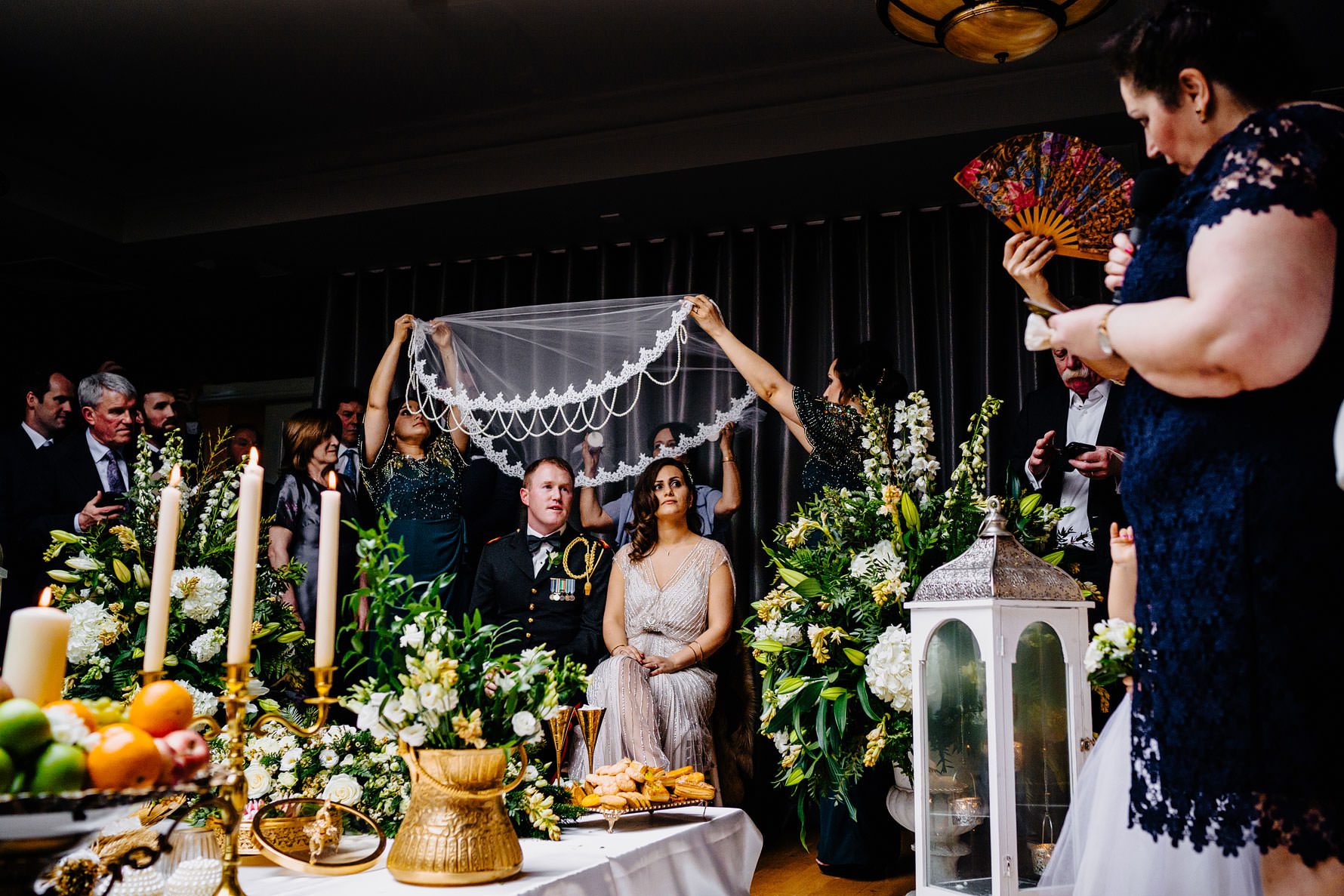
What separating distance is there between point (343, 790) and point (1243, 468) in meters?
1.22

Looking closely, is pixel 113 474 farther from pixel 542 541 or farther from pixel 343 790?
pixel 343 790

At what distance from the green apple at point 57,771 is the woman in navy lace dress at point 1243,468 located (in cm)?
99

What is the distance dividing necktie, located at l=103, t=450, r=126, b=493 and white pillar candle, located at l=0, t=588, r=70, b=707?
389 centimetres

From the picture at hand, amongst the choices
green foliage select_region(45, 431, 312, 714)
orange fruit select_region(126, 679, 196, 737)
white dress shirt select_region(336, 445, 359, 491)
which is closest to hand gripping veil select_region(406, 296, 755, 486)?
white dress shirt select_region(336, 445, 359, 491)

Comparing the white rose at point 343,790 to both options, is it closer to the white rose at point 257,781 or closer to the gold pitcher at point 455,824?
the white rose at point 257,781

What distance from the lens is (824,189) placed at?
4934 mm

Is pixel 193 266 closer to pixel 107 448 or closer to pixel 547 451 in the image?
pixel 107 448

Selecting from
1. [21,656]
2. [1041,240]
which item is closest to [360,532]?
[21,656]

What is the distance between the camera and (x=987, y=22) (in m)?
2.92

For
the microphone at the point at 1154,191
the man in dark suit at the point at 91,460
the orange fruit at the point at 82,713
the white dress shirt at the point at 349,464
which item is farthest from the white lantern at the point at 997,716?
the man in dark suit at the point at 91,460

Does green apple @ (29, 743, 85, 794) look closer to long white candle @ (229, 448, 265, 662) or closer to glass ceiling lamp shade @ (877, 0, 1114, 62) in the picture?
long white candle @ (229, 448, 265, 662)

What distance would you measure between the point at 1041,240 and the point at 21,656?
144 cm

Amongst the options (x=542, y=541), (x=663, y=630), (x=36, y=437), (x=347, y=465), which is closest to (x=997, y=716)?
(x=663, y=630)

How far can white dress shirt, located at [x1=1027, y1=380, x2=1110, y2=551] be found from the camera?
369cm
